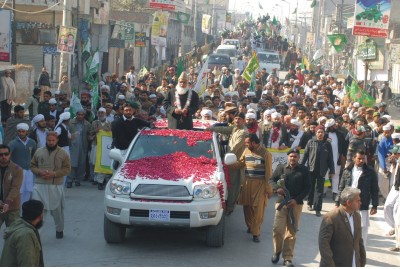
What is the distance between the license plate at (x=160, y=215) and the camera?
11.5 metres

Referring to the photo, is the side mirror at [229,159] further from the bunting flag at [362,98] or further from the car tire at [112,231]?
the bunting flag at [362,98]

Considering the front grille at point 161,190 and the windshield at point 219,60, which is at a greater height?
the windshield at point 219,60

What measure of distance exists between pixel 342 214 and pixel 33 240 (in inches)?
119

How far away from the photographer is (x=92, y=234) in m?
12.9

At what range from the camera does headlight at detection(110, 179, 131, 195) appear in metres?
11.8

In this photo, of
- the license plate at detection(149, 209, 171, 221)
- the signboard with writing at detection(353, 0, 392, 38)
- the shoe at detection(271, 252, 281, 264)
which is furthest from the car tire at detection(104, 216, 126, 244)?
the signboard with writing at detection(353, 0, 392, 38)

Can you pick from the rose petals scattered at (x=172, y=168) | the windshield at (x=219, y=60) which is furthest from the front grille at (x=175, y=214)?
the windshield at (x=219, y=60)

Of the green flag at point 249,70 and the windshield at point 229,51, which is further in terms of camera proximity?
the windshield at point 229,51

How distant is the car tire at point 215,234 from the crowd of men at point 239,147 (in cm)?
88

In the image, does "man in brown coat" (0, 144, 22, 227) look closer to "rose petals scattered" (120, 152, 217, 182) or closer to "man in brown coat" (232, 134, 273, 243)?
"rose petals scattered" (120, 152, 217, 182)

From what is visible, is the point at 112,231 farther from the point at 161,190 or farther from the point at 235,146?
the point at 235,146

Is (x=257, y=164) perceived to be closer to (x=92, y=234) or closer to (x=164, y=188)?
(x=164, y=188)

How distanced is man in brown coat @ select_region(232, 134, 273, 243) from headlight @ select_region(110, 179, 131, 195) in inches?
73.8

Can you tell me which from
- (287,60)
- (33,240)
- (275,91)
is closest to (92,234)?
(33,240)
